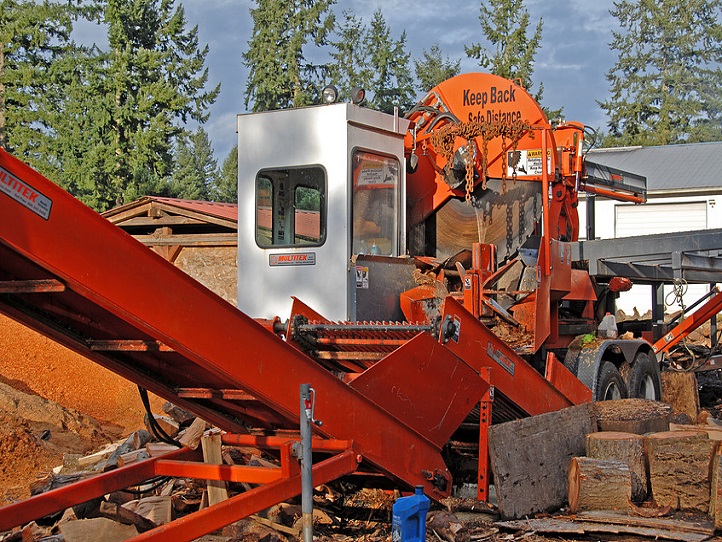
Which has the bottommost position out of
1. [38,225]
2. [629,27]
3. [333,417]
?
[333,417]

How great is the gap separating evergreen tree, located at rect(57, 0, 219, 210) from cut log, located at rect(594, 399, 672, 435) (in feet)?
68.1

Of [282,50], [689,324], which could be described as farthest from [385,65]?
[689,324]

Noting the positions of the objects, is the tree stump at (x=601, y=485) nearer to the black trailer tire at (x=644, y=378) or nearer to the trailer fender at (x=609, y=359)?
the trailer fender at (x=609, y=359)

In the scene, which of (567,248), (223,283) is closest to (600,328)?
(567,248)

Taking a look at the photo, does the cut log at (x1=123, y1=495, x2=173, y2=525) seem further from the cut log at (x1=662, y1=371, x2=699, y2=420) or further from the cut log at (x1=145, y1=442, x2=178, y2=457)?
the cut log at (x1=662, y1=371, x2=699, y2=420)

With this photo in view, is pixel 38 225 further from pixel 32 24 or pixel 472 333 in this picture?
pixel 32 24

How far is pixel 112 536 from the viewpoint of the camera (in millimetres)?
5684

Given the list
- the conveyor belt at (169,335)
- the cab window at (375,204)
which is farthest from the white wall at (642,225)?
the conveyor belt at (169,335)

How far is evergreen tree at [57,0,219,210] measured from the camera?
26484mm

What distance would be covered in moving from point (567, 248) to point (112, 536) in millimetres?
5033

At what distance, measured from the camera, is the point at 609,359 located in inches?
370

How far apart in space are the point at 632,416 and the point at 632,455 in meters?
0.96

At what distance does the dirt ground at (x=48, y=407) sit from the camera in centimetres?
938

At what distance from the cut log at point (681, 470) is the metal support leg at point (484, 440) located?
55.8 inches
